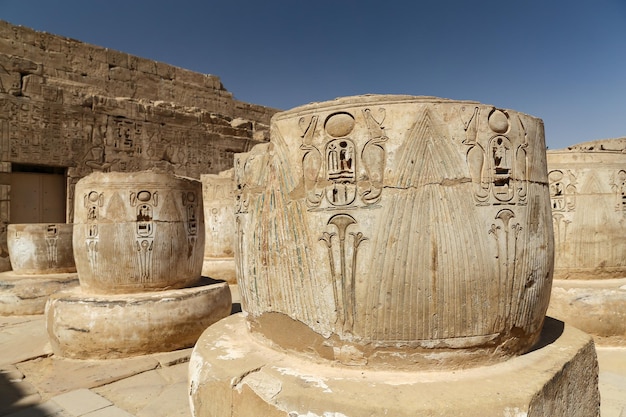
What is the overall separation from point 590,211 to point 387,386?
3.41 metres

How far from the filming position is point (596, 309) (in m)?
3.86

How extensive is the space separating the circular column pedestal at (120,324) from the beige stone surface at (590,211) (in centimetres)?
365

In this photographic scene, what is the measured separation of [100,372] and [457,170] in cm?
353

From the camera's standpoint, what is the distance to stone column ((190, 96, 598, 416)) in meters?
1.83

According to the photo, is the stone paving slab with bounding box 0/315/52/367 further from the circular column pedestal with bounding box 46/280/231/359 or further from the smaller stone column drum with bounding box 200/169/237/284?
the smaller stone column drum with bounding box 200/169/237/284

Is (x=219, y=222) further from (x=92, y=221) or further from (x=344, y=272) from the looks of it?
(x=344, y=272)

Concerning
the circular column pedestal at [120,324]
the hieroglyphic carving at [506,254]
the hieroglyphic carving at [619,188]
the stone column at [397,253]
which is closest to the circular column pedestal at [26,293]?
the circular column pedestal at [120,324]

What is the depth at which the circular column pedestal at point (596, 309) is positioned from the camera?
3840mm

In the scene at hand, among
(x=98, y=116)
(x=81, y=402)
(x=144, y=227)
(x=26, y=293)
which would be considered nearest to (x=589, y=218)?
(x=144, y=227)

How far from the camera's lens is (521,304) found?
200cm

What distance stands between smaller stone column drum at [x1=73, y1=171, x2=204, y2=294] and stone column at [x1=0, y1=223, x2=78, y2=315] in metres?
2.07

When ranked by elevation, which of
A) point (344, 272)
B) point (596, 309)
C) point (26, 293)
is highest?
point (344, 272)

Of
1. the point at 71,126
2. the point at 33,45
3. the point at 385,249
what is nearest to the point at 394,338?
the point at 385,249

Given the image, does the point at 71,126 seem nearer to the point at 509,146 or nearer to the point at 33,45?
the point at 33,45
